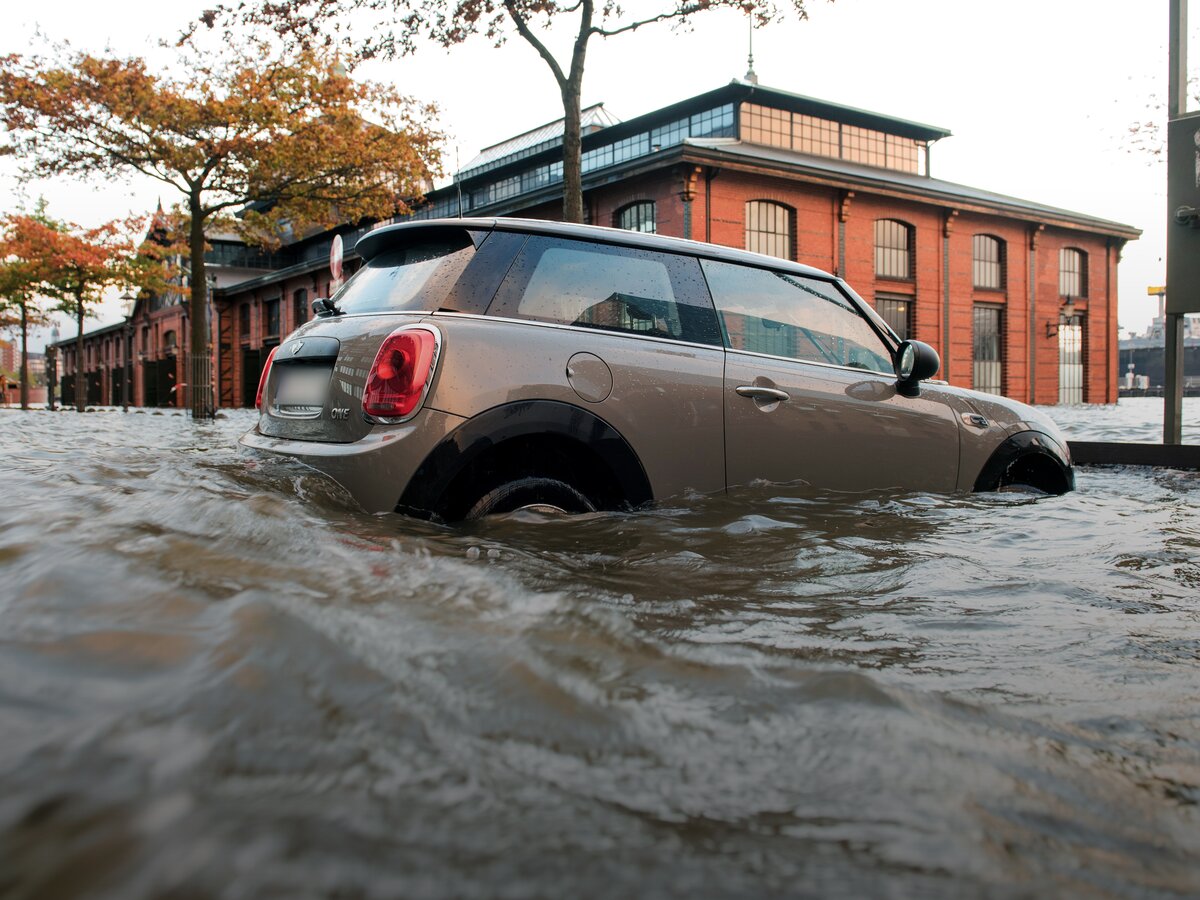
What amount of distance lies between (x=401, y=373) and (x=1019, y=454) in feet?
12.3

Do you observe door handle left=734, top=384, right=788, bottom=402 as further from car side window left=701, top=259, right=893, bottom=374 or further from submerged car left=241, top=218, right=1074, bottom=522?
car side window left=701, top=259, right=893, bottom=374

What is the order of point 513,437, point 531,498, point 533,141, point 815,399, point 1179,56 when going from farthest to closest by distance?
point 533,141 → point 1179,56 → point 815,399 → point 531,498 → point 513,437

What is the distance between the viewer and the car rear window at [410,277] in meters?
3.52

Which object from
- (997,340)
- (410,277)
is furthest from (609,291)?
(997,340)

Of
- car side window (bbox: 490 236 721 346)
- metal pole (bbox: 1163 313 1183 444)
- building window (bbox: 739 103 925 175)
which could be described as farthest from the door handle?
building window (bbox: 739 103 925 175)

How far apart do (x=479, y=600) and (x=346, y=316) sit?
2.04 metres

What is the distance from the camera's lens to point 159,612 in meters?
1.80

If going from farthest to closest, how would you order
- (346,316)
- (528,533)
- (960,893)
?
(346,316) → (528,533) → (960,893)

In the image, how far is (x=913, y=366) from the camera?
4.60 m

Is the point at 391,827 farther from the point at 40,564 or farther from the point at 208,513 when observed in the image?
the point at 208,513

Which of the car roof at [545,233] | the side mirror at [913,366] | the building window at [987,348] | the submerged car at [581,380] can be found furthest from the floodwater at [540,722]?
the building window at [987,348]

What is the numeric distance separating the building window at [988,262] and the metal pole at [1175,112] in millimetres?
21754

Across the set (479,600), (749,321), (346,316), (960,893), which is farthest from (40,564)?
(749,321)

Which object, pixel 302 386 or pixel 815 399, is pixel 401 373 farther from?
pixel 815 399
